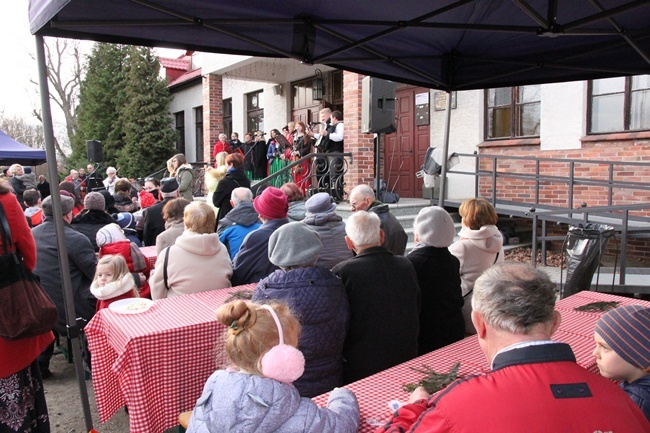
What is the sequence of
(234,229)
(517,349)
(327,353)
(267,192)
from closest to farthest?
(517,349), (327,353), (267,192), (234,229)

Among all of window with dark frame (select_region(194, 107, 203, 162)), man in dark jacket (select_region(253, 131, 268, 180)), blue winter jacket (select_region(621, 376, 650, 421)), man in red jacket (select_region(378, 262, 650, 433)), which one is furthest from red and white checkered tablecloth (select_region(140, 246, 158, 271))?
window with dark frame (select_region(194, 107, 203, 162))

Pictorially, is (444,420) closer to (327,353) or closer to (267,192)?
(327,353)

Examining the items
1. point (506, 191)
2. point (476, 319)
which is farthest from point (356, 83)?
point (476, 319)

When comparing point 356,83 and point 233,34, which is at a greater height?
point 356,83

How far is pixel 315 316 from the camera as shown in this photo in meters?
2.63

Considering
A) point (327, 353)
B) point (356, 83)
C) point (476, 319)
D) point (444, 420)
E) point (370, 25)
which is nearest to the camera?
point (444, 420)

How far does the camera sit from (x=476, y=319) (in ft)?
5.11

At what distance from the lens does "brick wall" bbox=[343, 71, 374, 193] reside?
31.7 ft

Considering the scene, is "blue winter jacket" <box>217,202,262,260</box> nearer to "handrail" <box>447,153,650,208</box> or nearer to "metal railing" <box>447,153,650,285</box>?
"metal railing" <box>447,153,650,285</box>

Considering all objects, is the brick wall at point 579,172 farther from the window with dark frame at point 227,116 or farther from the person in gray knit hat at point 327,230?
the window with dark frame at point 227,116

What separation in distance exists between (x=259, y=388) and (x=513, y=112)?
9.29 m

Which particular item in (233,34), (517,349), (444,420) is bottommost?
(444,420)

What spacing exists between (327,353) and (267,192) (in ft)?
6.15

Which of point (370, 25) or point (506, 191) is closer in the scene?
point (370, 25)
